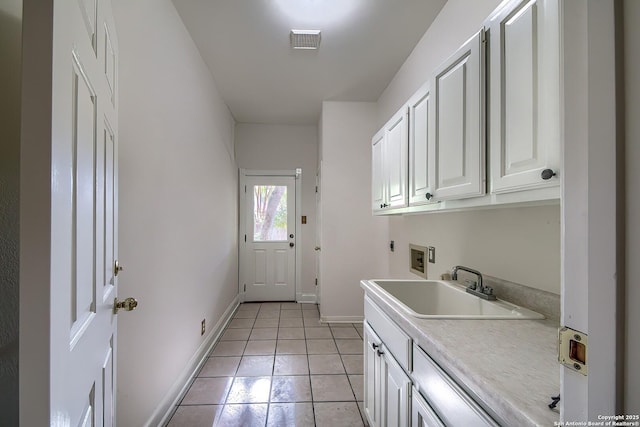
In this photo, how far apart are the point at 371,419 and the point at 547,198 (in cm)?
148

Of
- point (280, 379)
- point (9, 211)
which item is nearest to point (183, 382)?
point (280, 379)

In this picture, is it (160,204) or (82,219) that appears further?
(160,204)

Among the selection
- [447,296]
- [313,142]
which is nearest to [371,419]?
[447,296]

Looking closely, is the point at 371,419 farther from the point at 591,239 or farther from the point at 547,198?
the point at 591,239

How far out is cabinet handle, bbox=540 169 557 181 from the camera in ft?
2.48

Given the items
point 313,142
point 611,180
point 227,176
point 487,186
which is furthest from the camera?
point 313,142

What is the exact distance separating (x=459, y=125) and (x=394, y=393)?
1197 mm

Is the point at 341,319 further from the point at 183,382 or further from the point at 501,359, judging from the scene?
the point at 501,359

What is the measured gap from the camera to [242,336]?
3.03 m

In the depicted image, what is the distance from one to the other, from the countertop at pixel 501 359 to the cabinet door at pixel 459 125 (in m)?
0.51

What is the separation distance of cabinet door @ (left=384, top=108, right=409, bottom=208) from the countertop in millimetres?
896

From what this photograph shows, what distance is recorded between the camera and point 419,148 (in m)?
1.57

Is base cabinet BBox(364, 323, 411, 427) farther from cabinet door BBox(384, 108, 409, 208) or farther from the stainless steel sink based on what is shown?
cabinet door BBox(384, 108, 409, 208)

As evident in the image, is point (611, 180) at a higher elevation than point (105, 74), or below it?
below
